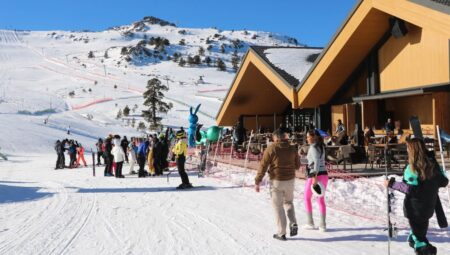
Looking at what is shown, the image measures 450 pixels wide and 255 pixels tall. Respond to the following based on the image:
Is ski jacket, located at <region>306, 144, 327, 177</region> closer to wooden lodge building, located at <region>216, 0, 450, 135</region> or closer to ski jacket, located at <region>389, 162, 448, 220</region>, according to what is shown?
ski jacket, located at <region>389, 162, 448, 220</region>

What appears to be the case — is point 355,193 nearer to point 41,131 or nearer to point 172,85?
point 41,131

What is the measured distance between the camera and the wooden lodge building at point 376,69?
42.7 ft

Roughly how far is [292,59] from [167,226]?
497 inches

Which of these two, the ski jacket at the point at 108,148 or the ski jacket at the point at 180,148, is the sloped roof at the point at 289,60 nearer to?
the ski jacket at the point at 180,148

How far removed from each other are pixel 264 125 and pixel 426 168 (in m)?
17.9

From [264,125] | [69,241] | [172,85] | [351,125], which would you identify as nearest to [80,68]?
[172,85]

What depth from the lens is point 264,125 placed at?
23.1 m

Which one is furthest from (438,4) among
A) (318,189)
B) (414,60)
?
(318,189)

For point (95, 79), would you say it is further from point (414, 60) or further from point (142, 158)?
point (414, 60)

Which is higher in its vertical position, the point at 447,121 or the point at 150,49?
the point at 150,49

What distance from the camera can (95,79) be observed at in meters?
83.6

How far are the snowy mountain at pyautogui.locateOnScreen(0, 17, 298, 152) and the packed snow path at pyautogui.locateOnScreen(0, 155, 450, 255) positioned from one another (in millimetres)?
26703

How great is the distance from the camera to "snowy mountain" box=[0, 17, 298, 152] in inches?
1860

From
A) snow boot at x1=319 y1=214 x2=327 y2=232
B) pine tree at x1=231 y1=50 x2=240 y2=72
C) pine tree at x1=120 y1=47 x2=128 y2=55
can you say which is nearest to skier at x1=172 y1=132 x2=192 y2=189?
snow boot at x1=319 y1=214 x2=327 y2=232
